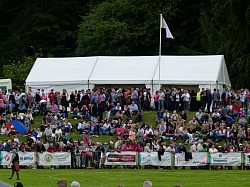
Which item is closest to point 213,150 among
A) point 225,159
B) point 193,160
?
point 225,159

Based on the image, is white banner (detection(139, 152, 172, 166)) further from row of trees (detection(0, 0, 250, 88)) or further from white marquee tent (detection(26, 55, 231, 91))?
row of trees (detection(0, 0, 250, 88))

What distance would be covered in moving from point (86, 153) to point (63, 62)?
1514cm

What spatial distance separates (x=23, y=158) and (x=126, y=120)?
8.38 meters

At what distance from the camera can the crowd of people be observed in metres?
41.7

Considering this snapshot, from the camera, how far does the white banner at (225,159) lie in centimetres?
3931

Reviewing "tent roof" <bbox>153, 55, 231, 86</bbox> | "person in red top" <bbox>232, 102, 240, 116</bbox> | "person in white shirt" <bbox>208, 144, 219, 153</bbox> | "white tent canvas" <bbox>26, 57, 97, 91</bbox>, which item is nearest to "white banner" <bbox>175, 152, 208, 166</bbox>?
"person in white shirt" <bbox>208, 144, 219, 153</bbox>

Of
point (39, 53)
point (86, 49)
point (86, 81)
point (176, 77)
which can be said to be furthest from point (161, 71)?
point (39, 53)

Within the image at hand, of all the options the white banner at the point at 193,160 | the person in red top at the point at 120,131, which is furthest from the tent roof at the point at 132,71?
the white banner at the point at 193,160

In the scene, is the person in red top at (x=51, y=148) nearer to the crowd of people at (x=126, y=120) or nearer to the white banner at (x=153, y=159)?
the crowd of people at (x=126, y=120)

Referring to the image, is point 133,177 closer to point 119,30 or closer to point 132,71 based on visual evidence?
point 132,71

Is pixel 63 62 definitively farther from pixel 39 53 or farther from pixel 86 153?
pixel 39 53

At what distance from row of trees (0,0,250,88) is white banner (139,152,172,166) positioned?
1656 centimetres

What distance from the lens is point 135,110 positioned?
4888 centimetres

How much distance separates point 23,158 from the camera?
4072 cm
